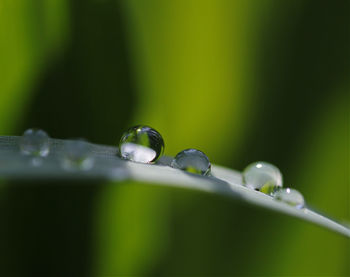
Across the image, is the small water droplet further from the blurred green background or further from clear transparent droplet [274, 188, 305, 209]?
the blurred green background

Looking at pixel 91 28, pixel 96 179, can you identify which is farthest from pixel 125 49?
pixel 96 179

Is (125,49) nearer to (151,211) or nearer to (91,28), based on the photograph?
(91,28)

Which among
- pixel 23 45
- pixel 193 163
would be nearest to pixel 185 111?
pixel 23 45

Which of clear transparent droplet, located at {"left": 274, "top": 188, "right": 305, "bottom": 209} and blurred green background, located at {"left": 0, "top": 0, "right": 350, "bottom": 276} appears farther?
blurred green background, located at {"left": 0, "top": 0, "right": 350, "bottom": 276}

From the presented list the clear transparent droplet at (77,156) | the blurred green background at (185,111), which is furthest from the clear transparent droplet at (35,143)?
the blurred green background at (185,111)

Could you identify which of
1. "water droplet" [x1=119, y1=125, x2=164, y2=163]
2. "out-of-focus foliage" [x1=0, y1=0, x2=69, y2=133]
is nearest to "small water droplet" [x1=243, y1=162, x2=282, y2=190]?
"water droplet" [x1=119, y1=125, x2=164, y2=163]

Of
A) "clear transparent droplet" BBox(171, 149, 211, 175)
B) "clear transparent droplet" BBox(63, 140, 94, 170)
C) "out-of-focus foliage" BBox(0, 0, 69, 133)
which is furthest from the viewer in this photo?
"out-of-focus foliage" BBox(0, 0, 69, 133)
